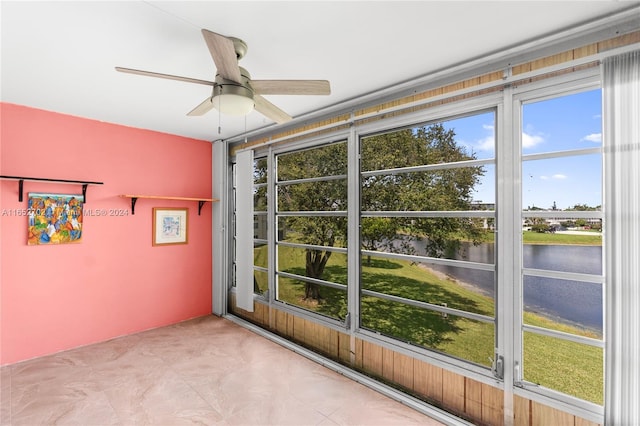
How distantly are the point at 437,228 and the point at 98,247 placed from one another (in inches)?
155

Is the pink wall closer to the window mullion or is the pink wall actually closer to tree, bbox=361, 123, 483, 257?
tree, bbox=361, 123, 483, 257

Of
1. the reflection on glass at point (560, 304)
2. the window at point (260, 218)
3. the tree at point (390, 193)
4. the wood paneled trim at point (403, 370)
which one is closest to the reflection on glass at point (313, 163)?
the tree at point (390, 193)

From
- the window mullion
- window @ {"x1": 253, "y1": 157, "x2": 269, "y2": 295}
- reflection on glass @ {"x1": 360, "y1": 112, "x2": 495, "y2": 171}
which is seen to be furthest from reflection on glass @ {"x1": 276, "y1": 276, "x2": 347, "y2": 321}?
the window mullion

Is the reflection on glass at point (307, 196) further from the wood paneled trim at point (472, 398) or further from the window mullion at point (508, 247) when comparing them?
the wood paneled trim at point (472, 398)

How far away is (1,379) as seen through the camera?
9.36ft

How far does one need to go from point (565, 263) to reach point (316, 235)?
280 cm

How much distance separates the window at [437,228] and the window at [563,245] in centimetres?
26

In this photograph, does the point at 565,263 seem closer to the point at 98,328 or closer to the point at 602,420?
the point at 602,420

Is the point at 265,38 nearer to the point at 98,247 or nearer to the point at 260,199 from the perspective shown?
the point at 260,199

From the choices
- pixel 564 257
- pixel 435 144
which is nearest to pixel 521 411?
pixel 564 257

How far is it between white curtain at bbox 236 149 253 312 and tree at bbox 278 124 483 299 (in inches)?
16.4

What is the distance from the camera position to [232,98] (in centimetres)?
177

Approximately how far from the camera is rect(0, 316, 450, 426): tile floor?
2.37 metres

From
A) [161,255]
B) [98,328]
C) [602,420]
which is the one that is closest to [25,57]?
[161,255]
